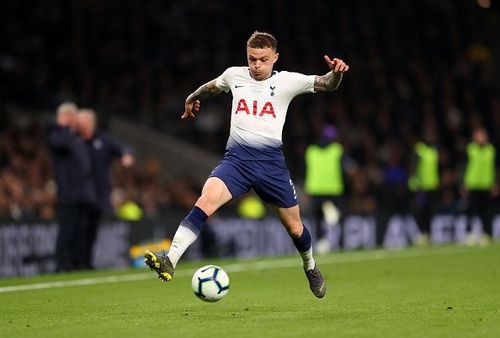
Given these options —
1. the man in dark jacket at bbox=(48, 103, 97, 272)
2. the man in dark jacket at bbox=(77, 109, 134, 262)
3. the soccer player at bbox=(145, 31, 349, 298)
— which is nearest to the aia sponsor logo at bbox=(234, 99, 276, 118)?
the soccer player at bbox=(145, 31, 349, 298)

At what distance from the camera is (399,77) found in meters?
29.2

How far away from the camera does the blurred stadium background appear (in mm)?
21750

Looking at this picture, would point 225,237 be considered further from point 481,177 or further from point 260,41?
point 260,41

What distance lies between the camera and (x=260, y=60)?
380 inches

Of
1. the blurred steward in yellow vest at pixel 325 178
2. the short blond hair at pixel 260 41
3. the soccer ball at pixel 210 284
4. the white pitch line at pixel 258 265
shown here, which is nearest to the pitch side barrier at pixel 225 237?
the blurred steward in yellow vest at pixel 325 178

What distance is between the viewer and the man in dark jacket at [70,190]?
16.0m

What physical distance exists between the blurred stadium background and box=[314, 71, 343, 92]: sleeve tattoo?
9.41 m

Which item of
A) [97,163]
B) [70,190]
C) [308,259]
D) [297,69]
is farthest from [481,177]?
[308,259]

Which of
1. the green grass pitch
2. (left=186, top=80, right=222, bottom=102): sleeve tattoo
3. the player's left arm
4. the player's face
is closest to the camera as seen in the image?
the green grass pitch

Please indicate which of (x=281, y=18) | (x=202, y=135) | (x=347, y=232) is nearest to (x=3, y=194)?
(x=347, y=232)

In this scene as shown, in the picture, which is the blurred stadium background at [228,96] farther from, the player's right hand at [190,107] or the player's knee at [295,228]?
the player's knee at [295,228]

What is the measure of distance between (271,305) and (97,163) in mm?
6911

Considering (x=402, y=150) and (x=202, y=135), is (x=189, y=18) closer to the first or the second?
(x=202, y=135)

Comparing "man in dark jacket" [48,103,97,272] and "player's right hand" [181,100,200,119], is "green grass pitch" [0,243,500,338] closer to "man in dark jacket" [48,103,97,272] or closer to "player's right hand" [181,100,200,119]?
"man in dark jacket" [48,103,97,272]
